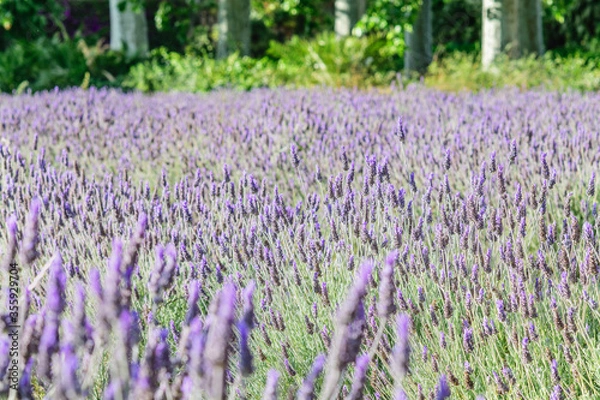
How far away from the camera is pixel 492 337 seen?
6.85 feet

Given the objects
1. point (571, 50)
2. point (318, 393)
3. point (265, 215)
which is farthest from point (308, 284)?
point (571, 50)

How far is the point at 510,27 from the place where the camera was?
11.2 metres

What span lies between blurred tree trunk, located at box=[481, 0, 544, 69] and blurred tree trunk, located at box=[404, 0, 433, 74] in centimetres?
110

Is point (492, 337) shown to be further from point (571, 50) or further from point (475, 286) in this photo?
point (571, 50)

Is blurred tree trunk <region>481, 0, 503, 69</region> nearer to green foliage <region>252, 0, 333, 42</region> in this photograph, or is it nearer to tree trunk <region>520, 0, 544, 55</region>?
tree trunk <region>520, 0, 544, 55</region>

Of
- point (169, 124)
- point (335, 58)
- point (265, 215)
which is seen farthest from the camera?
point (335, 58)

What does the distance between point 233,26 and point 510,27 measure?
5143mm

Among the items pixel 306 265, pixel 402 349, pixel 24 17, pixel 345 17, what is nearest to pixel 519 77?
pixel 345 17

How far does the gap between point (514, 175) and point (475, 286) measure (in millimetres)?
1665

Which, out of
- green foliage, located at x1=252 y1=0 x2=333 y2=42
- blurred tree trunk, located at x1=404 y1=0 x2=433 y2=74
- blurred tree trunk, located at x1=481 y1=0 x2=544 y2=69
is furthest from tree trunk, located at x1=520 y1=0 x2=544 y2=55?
green foliage, located at x1=252 y1=0 x2=333 y2=42

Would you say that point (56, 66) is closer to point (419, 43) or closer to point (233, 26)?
point (233, 26)

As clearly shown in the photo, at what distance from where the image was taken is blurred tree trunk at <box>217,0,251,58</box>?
45.5ft

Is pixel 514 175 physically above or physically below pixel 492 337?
above

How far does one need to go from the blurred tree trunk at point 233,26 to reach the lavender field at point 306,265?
8.65 meters
